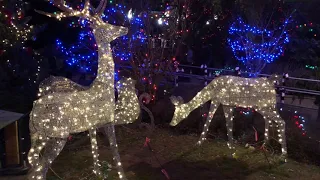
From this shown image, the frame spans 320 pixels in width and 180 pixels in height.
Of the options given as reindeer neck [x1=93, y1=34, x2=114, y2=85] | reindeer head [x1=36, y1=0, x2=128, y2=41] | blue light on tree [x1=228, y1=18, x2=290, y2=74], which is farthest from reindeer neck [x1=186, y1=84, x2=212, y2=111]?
blue light on tree [x1=228, y1=18, x2=290, y2=74]

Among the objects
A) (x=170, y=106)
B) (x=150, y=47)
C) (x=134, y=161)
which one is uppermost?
(x=150, y=47)

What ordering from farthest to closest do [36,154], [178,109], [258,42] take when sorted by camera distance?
1. [258,42]
2. [178,109]
3. [36,154]

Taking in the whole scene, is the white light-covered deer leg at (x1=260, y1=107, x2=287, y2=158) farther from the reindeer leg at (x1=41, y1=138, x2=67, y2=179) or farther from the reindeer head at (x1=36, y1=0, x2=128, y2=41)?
the reindeer leg at (x1=41, y1=138, x2=67, y2=179)

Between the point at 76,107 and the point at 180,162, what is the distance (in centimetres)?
268

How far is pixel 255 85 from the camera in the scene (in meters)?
6.28

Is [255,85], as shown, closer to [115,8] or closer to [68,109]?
[68,109]

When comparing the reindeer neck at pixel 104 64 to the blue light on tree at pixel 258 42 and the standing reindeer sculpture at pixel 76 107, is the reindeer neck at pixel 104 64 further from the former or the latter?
the blue light on tree at pixel 258 42

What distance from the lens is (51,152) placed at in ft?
15.0

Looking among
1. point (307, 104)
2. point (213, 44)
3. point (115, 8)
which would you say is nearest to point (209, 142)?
point (115, 8)

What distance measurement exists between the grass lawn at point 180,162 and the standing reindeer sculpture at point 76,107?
36.3 inches

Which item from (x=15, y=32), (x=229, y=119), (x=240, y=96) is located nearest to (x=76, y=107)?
(x=240, y=96)

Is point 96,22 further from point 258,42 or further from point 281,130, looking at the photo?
point 258,42

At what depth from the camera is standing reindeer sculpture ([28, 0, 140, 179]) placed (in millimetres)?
4332

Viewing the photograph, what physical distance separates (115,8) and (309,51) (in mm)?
10279
